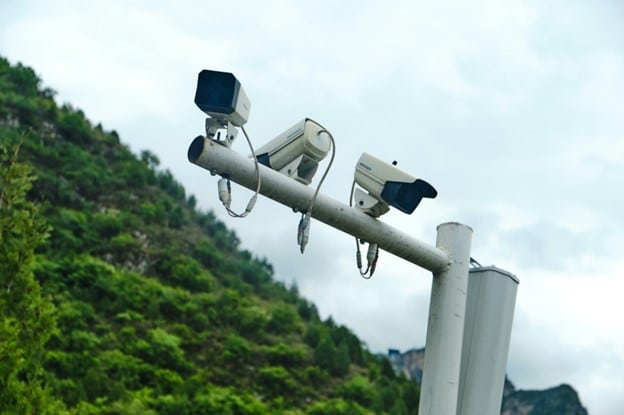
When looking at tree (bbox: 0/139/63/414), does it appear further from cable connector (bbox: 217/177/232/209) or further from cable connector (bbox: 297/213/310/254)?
cable connector (bbox: 217/177/232/209)

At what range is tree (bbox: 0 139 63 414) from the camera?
10.7m

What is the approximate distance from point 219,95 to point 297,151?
1.57 feet

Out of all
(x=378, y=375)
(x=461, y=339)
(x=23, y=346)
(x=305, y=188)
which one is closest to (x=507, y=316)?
(x=461, y=339)

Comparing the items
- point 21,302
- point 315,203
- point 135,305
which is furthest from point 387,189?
point 135,305

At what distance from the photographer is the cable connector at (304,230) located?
10.8 ft

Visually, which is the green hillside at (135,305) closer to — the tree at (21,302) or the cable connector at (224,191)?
the tree at (21,302)

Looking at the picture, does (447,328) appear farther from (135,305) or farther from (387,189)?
(135,305)

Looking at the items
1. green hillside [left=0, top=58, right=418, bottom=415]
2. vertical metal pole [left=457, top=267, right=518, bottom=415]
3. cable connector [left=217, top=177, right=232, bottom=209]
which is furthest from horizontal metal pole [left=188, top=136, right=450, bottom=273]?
green hillside [left=0, top=58, right=418, bottom=415]

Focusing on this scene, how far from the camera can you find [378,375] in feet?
107

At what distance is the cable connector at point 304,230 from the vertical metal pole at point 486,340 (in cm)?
88

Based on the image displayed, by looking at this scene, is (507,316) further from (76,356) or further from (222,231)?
(222,231)

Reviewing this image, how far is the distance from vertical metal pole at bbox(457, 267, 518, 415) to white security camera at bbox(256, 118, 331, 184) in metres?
0.95

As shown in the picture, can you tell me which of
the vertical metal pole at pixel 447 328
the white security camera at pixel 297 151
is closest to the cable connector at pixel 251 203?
the white security camera at pixel 297 151

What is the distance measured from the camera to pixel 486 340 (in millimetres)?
3719
